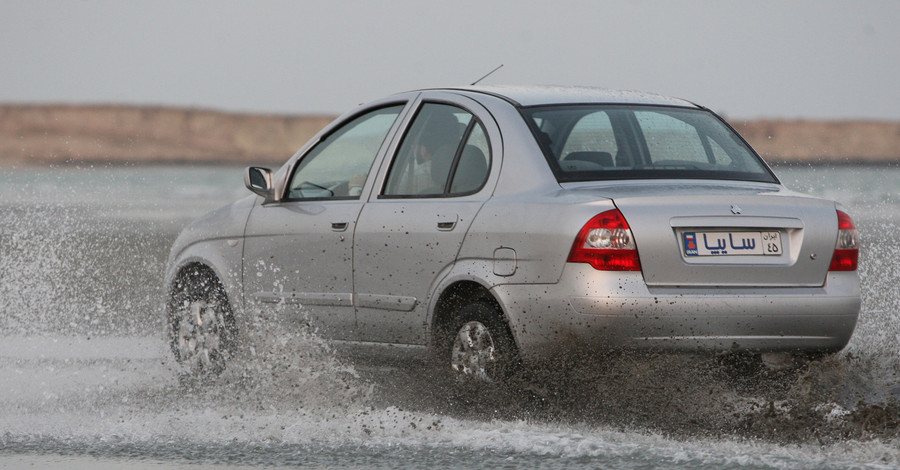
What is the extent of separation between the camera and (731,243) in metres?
5.65

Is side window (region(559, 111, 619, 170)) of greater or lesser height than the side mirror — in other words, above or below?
above

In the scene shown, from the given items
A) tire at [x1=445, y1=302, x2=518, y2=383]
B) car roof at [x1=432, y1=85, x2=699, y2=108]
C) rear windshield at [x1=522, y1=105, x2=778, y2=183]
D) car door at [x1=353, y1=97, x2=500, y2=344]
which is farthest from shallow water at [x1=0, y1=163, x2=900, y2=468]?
car roof at [x1=432, y1=85, x2=699, y2=108]

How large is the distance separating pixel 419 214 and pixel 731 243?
Answer: 1588 mm

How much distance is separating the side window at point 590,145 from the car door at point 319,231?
→ 1156mm

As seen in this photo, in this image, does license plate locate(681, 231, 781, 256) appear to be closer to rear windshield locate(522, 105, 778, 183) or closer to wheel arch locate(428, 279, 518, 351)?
rear windshield locate(522, 105, 778, 183)

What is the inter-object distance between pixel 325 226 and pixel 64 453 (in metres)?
2.00

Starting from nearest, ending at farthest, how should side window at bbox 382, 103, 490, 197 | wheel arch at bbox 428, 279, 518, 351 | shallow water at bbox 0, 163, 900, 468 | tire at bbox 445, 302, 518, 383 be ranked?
shallow water at bbox 0, 163, 900, 468
tire at bbox 445, 302, 518, 383
wheel arch at bbox 428, 279, 518, 351
side window at bbox 382, 103, 490, 197

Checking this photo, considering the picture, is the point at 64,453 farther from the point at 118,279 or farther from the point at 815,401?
the point at 118,279

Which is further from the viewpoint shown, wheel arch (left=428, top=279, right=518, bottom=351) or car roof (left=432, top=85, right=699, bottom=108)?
car roof (left=432, top=85, right=699, bottom=108)

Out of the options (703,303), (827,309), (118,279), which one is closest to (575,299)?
(703,303)

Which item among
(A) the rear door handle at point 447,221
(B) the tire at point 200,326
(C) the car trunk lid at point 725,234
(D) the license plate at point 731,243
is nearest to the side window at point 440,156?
(A) the rear door handle at point 447,221

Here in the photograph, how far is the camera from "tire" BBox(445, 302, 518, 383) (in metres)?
5.88

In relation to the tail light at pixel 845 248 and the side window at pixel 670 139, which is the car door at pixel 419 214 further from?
the tail light at pixel 845 248

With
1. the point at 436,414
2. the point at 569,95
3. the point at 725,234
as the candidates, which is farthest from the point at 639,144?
the point at 436,414
